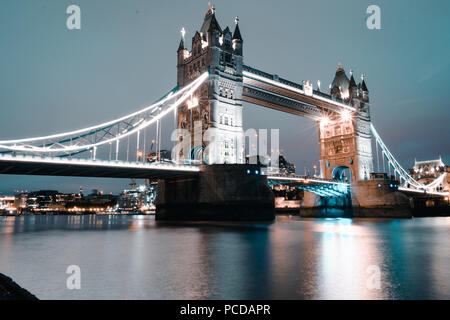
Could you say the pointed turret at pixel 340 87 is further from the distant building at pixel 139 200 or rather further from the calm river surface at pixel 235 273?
the distant building at pixel 139 200

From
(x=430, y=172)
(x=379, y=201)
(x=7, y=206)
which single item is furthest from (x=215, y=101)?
(x=7, y=206)

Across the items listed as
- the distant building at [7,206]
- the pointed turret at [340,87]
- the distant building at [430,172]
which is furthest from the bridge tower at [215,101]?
the distant building at [7,206]

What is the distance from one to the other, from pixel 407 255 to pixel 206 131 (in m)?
25.5

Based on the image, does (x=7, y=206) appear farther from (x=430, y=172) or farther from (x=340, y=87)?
(x=430, y=172)

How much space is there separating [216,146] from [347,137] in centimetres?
2986

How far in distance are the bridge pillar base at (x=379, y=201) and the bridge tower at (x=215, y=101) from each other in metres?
21.9

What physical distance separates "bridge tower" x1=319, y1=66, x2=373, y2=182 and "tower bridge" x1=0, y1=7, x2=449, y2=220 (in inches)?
7.4

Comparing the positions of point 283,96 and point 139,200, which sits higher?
point 283,96

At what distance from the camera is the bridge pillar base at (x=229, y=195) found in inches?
1134

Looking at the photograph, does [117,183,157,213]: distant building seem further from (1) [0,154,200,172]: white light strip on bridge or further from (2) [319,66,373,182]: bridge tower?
(1) [0,154,200,172]: white light strip on bridge

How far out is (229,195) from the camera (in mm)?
28938

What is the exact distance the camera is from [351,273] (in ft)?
24.7
